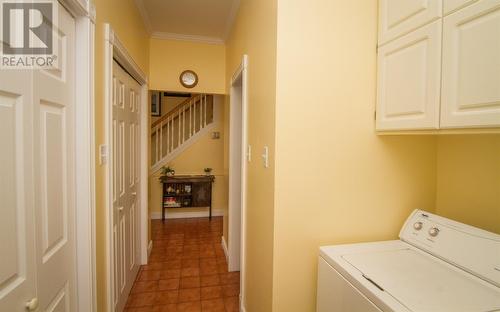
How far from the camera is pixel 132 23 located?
215cm

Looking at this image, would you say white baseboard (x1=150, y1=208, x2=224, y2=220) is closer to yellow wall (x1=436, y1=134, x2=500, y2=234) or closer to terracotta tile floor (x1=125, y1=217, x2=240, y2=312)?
terracotta tile floor (x1=125, y1=217, x2=240, y2=312)

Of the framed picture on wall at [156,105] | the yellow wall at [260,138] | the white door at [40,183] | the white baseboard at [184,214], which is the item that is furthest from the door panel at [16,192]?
the framed picture on wall at [156,105]

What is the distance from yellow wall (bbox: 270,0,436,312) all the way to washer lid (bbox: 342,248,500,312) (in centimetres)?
24

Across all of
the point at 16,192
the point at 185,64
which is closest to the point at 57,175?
the point at 16,192

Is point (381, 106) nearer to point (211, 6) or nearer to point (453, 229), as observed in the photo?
point (453, 229)

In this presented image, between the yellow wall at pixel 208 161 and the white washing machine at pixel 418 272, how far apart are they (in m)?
3.42

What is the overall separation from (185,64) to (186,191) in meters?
2.26

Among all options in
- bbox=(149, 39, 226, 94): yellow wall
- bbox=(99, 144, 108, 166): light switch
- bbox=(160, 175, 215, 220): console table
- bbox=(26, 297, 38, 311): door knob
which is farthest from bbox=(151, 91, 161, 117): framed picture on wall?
bbox=(26, 297, 38, 311): door knob

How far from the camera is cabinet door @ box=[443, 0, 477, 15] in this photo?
990mm

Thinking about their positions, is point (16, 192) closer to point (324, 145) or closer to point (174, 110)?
point (324, 145)

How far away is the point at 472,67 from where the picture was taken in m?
0.98

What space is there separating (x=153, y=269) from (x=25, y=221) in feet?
7.08

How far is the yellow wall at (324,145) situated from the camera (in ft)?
4.42

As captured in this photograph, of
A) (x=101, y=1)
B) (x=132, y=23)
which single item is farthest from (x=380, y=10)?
(x=132, y=23)
